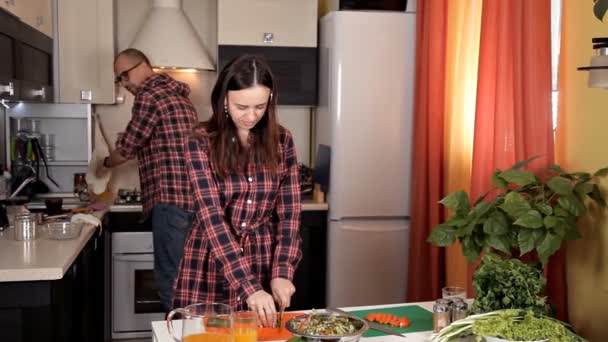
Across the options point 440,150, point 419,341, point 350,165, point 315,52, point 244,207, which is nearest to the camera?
point 419,341

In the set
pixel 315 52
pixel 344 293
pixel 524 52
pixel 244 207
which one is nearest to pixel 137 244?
pixel 344 293

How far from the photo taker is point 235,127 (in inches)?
90.2

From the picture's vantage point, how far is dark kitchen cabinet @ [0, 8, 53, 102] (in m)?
3.17

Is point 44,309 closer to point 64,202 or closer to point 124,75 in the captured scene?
point 124,75

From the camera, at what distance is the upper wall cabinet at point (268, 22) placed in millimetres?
4324

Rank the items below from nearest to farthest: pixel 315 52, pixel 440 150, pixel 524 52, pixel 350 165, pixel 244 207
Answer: pixel 244 207, pixel 524 52, pixel 440 150, pixel 350 165, pixel 315 52

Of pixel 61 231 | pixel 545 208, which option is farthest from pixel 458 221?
pixel 61 231

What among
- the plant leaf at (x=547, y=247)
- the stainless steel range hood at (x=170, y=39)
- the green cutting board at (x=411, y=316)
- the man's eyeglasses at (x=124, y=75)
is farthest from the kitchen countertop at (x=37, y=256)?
the plant leaf at (x=547, y=247)

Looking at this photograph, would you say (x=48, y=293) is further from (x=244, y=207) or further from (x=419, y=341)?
(x=419, y=341)

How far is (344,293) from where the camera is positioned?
164 inches

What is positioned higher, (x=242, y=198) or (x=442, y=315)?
(x=242, y=198)

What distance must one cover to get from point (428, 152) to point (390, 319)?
1880 mm

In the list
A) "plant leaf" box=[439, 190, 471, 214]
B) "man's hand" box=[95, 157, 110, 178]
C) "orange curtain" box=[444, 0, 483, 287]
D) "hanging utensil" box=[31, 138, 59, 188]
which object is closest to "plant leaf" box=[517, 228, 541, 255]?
"plant leaf" box=[439, 190, 471, 214]

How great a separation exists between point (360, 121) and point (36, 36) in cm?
179
